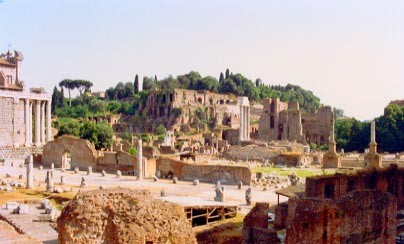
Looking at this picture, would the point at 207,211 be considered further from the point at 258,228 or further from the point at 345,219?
the point at 345,219

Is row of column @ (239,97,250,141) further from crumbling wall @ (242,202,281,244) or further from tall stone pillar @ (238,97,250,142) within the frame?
crumbling wall @ (242,202,281,244)

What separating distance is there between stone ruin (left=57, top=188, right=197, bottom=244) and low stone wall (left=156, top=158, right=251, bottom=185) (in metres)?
23.6

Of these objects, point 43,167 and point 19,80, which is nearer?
point 43,167

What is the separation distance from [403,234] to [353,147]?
49309mm

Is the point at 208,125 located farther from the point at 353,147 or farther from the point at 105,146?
the point at 105,146

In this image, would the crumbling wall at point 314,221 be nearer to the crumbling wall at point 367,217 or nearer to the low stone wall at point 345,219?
the low stone wall at point 345,219

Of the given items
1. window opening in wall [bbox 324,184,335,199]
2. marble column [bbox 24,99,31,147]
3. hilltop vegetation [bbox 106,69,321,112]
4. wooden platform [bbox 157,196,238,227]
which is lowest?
wooden platform [bbox 157,196,238,227]

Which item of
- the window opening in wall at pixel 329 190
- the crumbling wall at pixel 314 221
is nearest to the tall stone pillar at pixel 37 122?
the window opening in wall at pixel 329 190

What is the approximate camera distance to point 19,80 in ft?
194

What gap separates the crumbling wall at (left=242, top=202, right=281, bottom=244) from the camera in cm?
1553

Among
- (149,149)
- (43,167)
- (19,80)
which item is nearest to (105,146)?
(149,149)

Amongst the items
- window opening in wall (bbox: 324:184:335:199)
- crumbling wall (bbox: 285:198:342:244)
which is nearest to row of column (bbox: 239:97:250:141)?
window opening in wall (bbox: 324:184:335:199)

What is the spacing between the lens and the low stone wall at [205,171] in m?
33.0

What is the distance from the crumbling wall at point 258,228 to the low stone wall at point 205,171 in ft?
52.5
